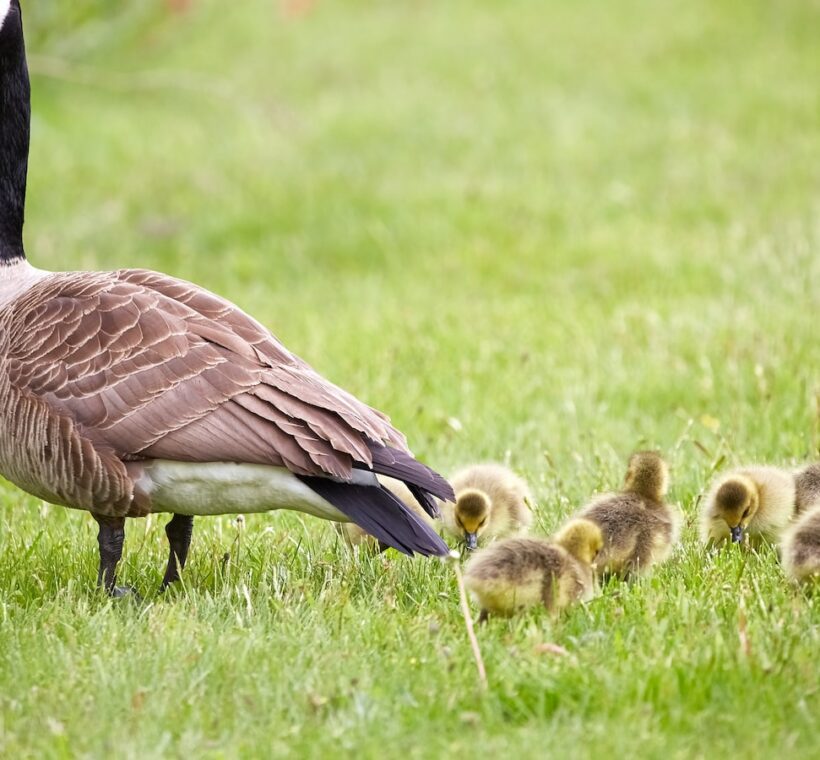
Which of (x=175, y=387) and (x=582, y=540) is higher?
(x=175, y=387)

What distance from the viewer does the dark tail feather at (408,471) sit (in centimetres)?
407

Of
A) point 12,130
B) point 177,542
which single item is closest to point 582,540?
point 177,542

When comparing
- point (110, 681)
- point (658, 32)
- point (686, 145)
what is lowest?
point (110, 681)

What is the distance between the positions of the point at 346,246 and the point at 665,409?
13.6ft

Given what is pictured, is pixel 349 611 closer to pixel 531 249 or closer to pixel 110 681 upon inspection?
pixel 110 681

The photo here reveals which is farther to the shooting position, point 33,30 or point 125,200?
point 125,200

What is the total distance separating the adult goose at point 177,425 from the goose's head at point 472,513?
38 cm

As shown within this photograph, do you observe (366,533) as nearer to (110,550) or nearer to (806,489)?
(110,550)

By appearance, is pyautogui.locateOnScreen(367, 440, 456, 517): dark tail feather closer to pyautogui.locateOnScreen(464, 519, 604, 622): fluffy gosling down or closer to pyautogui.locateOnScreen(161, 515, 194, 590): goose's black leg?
pyautogui.locateOnScreen(464, 519, 604, 622): fluffy gosling down

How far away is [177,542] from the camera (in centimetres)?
478

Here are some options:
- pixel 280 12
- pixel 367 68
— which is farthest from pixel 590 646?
pixel 280 12

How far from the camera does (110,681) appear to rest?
3.62 meters

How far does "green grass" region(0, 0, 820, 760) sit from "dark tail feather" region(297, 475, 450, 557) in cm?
25

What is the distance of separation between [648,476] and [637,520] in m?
0.37
